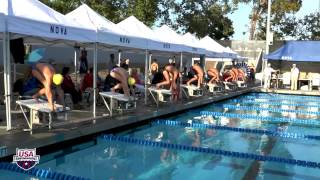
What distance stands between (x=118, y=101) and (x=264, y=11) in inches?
1165

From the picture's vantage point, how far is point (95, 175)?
641 cm

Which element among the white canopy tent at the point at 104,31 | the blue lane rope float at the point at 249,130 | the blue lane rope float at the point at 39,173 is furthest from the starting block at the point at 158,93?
the blue lane rope float at the point at 39,173

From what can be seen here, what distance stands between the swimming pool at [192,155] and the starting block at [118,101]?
2.17ft

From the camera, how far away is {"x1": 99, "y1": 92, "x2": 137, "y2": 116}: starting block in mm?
9639

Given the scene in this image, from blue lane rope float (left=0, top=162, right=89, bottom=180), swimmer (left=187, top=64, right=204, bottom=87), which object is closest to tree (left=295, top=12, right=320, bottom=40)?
swimmer (left=187, top=64, right=204, bottom=87)

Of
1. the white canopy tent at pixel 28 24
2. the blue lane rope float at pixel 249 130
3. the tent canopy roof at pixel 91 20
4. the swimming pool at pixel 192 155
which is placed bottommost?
the swimming pool at pixel 192 155

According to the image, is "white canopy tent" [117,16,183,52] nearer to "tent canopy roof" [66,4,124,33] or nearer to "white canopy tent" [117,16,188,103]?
"white canopy tent" [117,16,188,103]

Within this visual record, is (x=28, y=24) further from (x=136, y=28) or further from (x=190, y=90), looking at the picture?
(x=190, y=90)

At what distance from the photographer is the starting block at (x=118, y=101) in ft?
31.6

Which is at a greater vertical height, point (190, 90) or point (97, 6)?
point (97, 6)

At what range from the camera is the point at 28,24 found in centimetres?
658

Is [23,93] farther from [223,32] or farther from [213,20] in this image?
[223,32]

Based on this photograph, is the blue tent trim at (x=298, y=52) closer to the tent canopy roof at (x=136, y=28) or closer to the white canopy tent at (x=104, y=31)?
the tent canopy roof at (x=136, y=28)

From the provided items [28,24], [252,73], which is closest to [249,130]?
[28,24]
